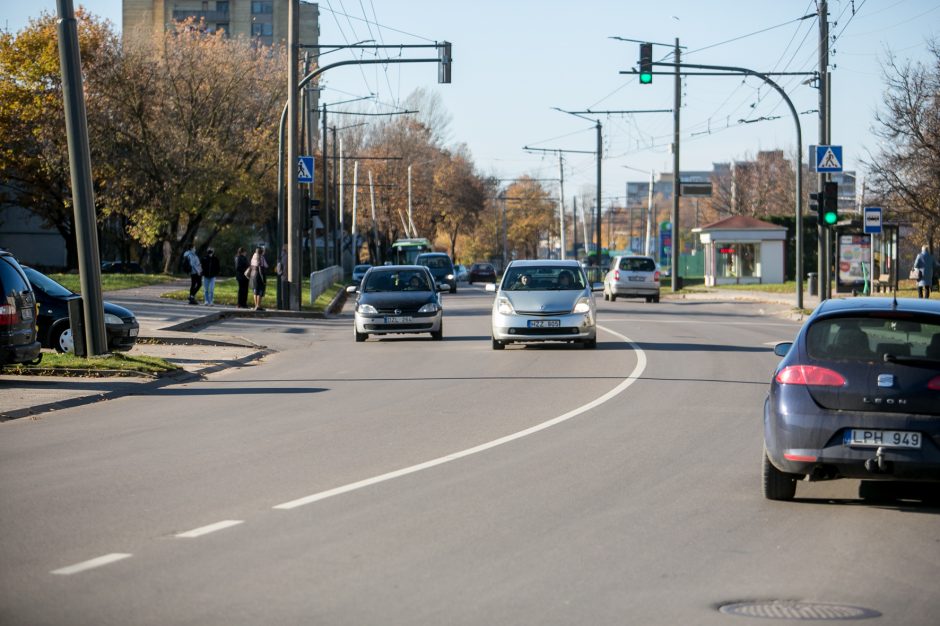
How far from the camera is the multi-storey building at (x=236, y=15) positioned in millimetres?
121375

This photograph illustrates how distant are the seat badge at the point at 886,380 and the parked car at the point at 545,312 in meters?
14.3

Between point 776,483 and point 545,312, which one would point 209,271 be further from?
point 776,483

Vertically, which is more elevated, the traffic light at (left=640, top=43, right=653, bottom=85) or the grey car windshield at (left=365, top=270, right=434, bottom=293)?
the traffic light at (left=640, top=43, right=653, bottom=85)

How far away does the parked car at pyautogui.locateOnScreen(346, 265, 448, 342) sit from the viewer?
25922mm

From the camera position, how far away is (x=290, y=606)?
5914 millimetres

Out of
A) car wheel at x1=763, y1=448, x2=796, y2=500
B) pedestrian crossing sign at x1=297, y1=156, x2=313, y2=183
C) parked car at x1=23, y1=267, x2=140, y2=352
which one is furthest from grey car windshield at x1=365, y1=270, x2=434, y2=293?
car wheel at x1=763, y1=448, x2=796, y2=500

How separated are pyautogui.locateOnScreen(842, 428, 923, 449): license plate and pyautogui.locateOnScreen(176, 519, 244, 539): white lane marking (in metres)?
3.92

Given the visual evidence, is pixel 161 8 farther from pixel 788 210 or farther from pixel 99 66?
pixel 99 66

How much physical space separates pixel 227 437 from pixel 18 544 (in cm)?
484

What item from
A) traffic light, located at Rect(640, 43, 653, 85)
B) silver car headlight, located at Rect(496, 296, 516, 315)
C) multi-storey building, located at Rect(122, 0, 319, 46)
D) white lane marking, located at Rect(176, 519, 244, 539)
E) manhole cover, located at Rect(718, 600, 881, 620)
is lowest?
manhole cover, located at Rect(718, 600, 881, 620)

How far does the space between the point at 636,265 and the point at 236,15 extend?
87400 mm

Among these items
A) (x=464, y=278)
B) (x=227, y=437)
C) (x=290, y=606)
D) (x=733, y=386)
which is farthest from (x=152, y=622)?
(x=464, y=278)

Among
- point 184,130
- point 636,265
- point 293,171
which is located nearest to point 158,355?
point 293,171

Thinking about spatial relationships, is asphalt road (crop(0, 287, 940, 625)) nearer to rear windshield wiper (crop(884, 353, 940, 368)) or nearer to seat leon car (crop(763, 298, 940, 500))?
seat leon car (crop(763, 298, 940, 500))
